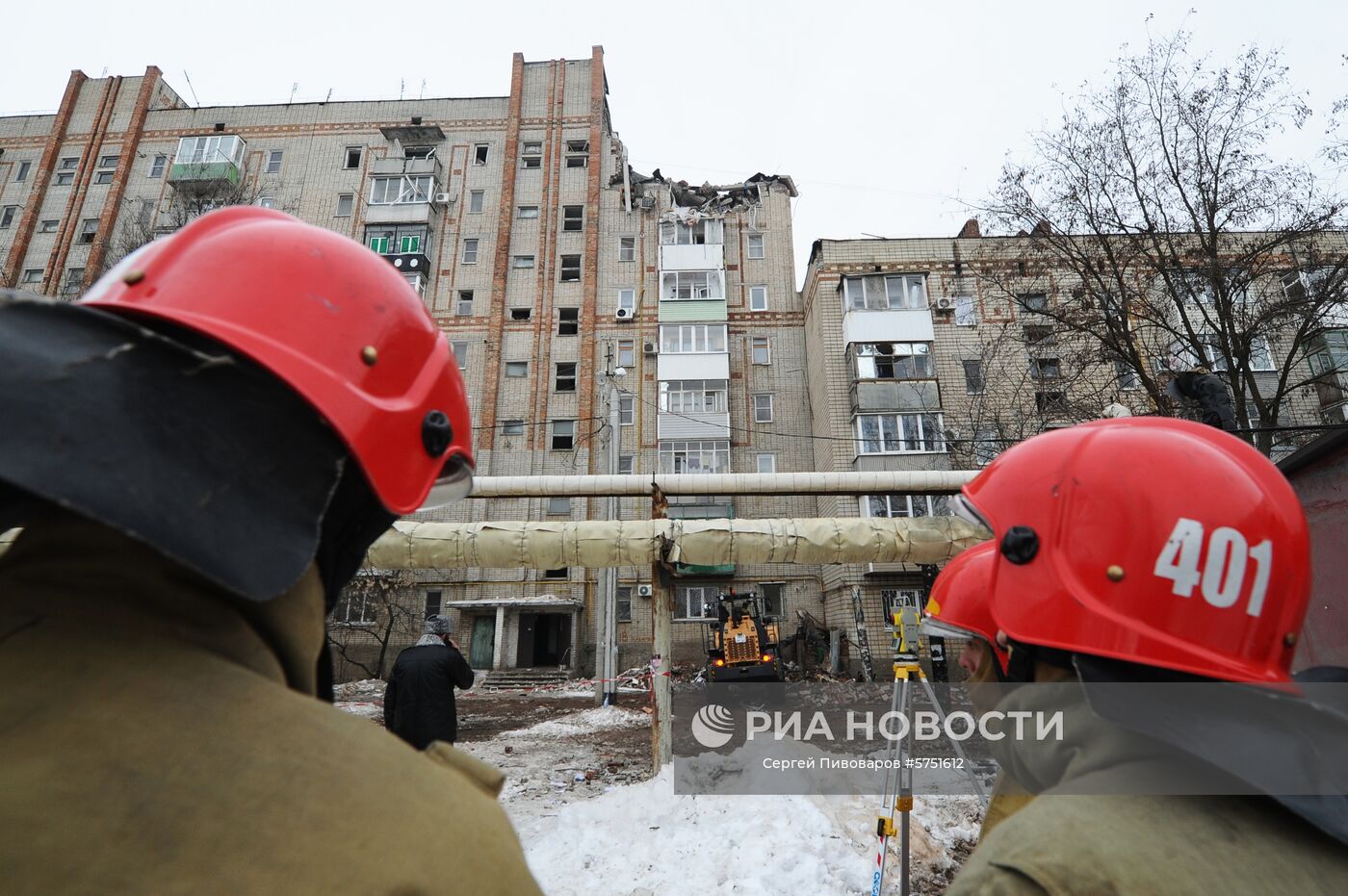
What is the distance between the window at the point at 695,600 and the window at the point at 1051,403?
16463mm

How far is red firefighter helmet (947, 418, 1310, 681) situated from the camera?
1396 mm

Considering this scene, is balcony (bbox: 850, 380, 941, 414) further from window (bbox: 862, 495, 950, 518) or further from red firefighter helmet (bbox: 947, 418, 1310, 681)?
red firefighter helmet (bbox: 947, 418, 1310, 681)

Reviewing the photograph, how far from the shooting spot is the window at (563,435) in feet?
100

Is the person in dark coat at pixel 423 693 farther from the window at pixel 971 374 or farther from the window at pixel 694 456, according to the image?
the window at pixel 971 374

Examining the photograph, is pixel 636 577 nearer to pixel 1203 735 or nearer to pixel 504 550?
pixel 504 550

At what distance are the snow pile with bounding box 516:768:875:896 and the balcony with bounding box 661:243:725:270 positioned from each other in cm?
2831

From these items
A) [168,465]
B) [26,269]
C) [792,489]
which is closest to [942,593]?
[168,465]

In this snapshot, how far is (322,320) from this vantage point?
110 centimetres

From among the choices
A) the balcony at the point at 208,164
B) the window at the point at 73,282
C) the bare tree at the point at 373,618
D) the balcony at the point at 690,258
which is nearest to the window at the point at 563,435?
the bare tree at the point at 373,618

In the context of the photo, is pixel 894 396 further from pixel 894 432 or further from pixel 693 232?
pixel 693 232

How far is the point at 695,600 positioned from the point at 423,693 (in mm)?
22410

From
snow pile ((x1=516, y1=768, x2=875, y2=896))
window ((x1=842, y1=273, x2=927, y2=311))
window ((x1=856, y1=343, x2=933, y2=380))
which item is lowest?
snow pile ((x1=516, y1=768, x2=875, y2=896))

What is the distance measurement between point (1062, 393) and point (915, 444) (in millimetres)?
13557

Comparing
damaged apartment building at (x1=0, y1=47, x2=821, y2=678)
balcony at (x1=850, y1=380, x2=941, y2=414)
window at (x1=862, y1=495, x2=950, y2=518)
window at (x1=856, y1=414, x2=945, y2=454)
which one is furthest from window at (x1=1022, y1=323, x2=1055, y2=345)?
damaged apartment building at (x1=0, y1=47, x2=821, y2=678)
